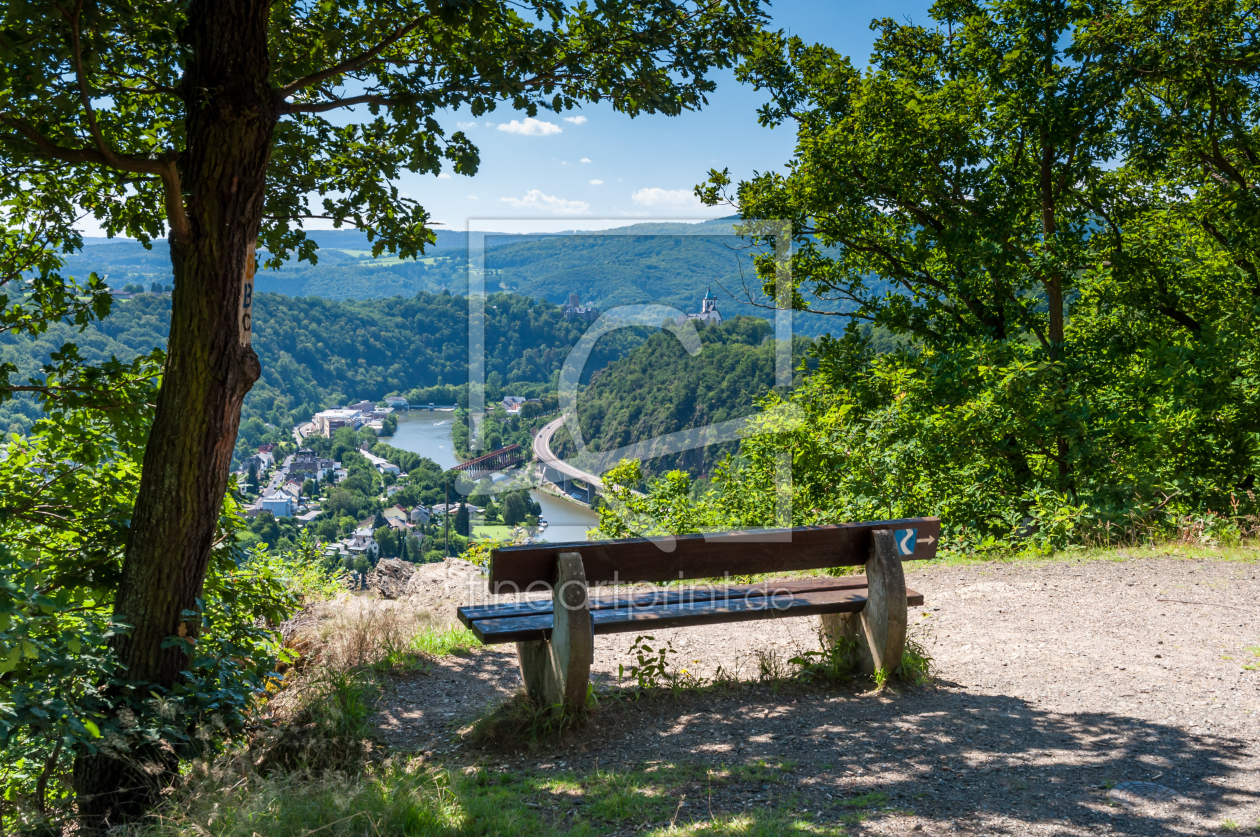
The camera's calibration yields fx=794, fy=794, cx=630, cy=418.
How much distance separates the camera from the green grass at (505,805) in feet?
8.52

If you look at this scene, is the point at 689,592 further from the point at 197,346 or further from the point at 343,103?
the point at 343,103

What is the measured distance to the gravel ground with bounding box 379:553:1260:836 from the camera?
2824mm

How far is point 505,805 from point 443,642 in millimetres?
3205

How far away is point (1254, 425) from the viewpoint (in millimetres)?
9430

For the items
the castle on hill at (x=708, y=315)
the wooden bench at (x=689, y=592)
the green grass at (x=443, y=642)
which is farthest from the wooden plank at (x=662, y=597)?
the castle on hill at (x=708, y=315)

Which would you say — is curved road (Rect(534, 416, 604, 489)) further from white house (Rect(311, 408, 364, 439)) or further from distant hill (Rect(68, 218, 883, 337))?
white house (Rect(311, 408, 364, 439))

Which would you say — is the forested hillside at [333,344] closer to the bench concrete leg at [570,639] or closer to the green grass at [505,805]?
the bench concrete leg at [570,639]

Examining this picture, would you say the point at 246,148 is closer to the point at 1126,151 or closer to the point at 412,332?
the point at 1126,151

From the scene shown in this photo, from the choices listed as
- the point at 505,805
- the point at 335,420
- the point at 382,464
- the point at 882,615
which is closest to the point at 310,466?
the point at 382,464

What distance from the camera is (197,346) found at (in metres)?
3.62

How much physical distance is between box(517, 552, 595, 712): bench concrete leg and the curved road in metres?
8.08

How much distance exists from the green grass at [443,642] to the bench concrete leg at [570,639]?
2275 millimetres

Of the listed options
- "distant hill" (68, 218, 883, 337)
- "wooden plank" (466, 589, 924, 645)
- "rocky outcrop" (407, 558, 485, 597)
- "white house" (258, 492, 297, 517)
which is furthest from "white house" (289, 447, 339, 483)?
"wooden plank" (466, 589, 924, 645)

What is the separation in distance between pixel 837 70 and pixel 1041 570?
27.1 feet
